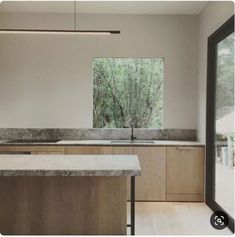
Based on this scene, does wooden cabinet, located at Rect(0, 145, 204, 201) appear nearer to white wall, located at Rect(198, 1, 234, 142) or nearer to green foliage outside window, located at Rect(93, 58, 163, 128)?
white wall, located at Rect(198, 1, 234, 142)

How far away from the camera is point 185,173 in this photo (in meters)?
4.95

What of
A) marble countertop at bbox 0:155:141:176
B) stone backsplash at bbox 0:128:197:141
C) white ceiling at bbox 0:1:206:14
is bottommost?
marble countertop at bbox 0:155:141:176

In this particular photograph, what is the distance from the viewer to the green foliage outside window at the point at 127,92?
18.4 feet

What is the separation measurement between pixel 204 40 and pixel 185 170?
1.86 m

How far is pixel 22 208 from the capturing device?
8.89 ft

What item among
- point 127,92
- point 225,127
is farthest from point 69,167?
point 127,92

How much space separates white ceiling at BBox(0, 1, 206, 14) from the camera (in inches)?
197

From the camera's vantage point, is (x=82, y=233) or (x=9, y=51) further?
(x=9, y=51)

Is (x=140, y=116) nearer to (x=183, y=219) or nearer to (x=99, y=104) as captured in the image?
(x=99, y=104)

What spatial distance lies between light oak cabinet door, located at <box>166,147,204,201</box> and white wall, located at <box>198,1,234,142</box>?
12.5 inches

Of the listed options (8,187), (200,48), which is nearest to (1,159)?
(8,187)

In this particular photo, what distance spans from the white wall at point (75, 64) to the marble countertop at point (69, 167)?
269 centimetres

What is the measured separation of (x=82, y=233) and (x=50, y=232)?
24cm

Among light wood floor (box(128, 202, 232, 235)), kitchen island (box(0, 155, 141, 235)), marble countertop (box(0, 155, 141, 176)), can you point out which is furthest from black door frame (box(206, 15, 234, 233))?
kitchen island (box(0, 155, 141, 235))
